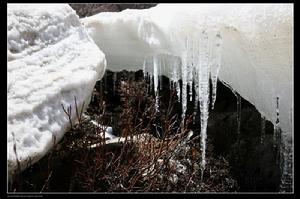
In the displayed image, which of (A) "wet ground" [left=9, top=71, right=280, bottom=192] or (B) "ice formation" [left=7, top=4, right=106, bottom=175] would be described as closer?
(B) "ice formation" [left=7, top=4, right=106, bottom=175]

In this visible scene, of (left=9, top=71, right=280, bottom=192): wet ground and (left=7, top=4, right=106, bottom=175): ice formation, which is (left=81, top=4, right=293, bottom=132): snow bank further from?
(left=7, top=4, right=106, bottom=175): ice formation

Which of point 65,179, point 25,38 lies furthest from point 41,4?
point 65,179

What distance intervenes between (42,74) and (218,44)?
1733 millimetres

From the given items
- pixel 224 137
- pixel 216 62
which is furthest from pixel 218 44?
pixel 224 137

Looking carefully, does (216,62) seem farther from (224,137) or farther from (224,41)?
(224,137)

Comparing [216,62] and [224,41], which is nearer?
[224,41]

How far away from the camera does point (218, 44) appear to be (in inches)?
158

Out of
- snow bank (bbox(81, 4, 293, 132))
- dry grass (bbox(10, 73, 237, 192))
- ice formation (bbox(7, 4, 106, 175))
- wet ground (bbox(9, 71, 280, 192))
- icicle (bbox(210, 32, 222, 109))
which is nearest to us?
ice formation (bbox(7, 4, 106, 175))

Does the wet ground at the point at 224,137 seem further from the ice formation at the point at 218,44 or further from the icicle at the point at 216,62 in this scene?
the icicle at the point at 216,62

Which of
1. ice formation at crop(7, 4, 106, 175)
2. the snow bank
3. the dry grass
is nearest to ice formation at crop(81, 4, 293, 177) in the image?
the snow bank

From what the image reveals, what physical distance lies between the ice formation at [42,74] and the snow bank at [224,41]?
0.95m

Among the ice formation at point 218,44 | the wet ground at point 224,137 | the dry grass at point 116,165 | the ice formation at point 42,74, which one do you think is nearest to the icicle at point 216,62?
the ice formation at point 218,44

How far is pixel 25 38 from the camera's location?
3.23 metres

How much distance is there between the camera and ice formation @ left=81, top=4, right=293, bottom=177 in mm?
3533
